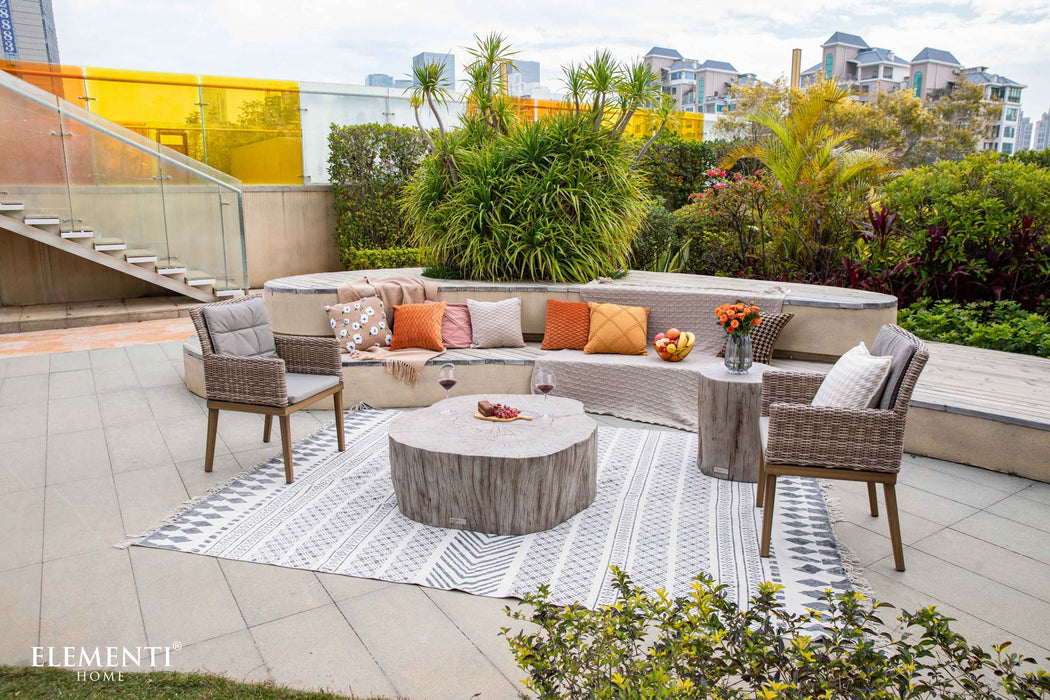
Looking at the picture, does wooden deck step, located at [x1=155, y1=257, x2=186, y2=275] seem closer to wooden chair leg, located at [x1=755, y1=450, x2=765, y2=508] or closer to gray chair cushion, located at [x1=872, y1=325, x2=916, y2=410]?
wooden chair leg, located at [x1=755, y1=450, x2=765, y2=508]

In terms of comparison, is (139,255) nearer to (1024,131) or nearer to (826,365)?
(826,365)

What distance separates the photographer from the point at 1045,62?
39.8 feet

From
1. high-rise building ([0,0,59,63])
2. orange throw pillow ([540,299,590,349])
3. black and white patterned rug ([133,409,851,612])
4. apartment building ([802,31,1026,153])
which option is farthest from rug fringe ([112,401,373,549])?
apartment building ([802,31,1026,153])

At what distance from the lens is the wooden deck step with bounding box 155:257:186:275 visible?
27.7 feet

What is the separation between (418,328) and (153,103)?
268 inches

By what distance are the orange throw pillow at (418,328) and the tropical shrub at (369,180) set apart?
192 inches

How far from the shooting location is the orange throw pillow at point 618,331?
5043mm

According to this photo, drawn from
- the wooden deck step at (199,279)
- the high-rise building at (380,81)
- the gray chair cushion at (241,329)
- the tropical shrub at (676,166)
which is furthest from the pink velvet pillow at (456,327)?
the high-rise building at (380,81)

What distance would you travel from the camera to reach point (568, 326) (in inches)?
207

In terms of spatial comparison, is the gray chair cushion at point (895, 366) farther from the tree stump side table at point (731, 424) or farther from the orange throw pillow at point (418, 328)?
the orange throw pillow at point (418, 328)

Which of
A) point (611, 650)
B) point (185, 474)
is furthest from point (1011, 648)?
point (185, 474)

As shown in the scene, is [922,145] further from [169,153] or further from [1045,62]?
[169,153]

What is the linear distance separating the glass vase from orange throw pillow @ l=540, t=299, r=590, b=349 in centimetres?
161

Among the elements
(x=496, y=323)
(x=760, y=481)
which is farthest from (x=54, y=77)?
(x=760, y=481)
